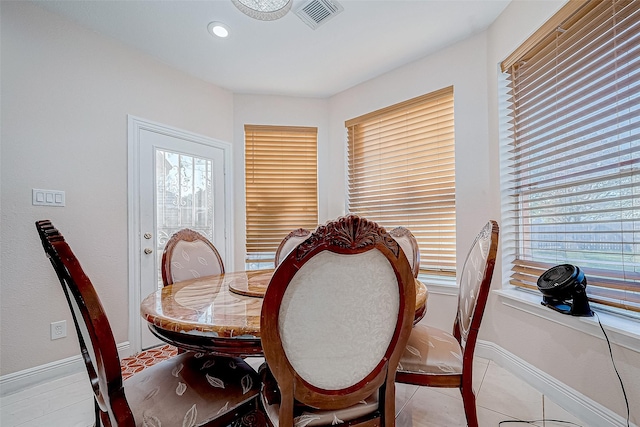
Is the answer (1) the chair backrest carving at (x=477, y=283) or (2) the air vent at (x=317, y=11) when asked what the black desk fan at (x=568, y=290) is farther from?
(2) the air vent at (x=317, y=11)

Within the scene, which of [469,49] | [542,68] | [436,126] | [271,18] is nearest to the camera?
[271,18]

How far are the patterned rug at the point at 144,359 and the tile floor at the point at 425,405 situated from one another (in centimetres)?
26

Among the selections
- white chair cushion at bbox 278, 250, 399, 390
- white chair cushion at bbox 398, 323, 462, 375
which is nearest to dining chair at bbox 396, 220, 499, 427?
white chair cushion at bbox 398, 323, 462, 375

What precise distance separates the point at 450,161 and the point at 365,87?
4.16ft

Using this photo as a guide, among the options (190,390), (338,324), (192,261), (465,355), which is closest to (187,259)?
(192,261)

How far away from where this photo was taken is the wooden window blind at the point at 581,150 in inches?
52.8

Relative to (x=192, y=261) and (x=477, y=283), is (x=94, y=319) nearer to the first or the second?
(x=192, y=261)

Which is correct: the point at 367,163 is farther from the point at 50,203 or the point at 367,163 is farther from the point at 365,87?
the point at 50,203

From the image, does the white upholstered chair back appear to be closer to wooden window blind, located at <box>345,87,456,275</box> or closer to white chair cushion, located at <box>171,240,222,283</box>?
wooden window blind, located at <box>345,87,456,275</box>

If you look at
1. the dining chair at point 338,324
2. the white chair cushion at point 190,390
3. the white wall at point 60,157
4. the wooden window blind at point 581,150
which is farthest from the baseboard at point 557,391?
the white wall at point 60,157

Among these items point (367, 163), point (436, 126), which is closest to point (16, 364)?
point (367, 163)

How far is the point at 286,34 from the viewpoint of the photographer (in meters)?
2.32

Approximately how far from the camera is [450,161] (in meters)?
2.52

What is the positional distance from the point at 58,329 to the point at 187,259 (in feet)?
3.56
